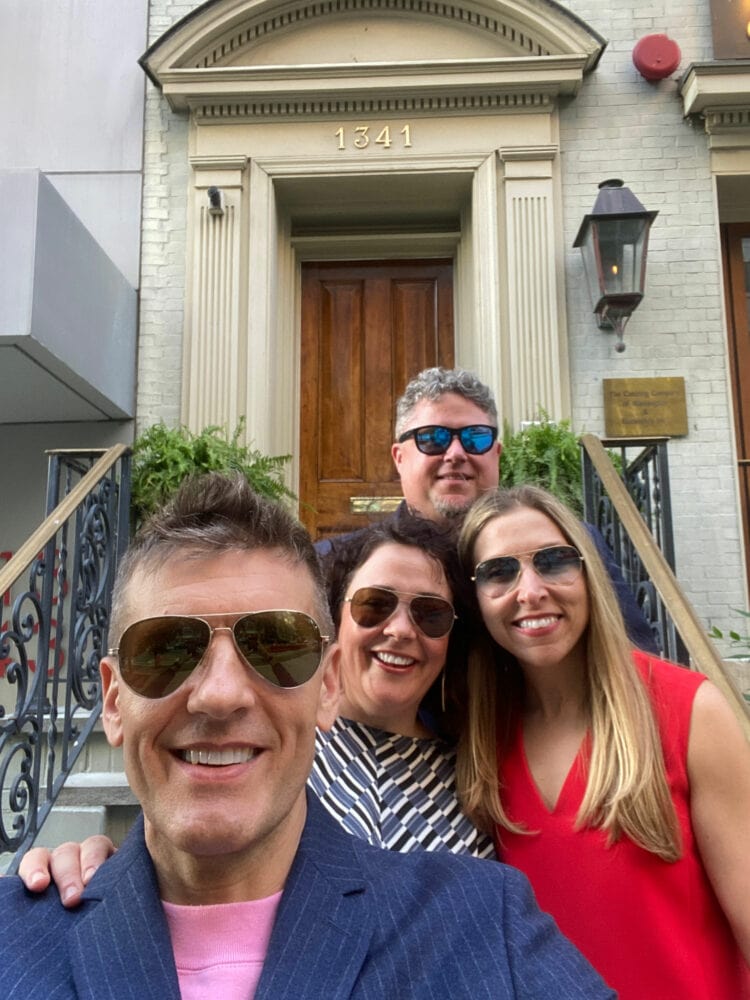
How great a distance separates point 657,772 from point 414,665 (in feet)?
1.65

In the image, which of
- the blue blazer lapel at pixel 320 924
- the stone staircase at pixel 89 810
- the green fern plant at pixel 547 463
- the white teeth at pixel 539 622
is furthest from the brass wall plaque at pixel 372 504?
the blue blazer lapel at pixel 320 924

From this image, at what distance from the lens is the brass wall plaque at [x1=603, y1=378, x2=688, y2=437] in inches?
206

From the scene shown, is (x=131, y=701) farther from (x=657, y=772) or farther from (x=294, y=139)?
(x=294, y=139)

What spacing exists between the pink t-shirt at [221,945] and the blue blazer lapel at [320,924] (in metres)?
0.04

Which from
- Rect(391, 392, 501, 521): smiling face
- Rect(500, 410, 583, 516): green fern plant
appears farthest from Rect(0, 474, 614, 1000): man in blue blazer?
Rect(500, 410, 583, 516): green fern plant

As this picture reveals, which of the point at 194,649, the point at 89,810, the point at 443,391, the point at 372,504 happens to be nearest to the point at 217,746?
the point at 194,649

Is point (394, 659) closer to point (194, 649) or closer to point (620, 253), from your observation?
point (194, 649)

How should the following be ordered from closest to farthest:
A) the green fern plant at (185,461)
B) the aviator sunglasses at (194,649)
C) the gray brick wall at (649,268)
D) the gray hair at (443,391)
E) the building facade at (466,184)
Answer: the aviator sunglasses at (194,649), the gray hair at (443,391), the green fern plant at (185,461), the gray brick wall at (649,268), the building facade at (466,184)

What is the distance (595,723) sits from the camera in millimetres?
1610

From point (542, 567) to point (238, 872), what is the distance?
843 mm

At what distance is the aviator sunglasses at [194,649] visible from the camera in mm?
1213

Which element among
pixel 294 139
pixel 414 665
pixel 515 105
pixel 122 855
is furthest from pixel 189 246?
pixel 122 855

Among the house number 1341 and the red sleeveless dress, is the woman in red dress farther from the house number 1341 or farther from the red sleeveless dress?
the house number 1341

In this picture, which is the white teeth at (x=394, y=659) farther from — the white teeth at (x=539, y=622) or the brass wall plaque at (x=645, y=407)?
the brass wall plaque at (x=645, y=407)
